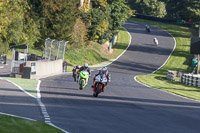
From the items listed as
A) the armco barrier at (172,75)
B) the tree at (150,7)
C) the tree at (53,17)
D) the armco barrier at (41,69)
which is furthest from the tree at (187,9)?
the armco barrier at (41,69)

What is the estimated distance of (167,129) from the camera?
11.9 meters

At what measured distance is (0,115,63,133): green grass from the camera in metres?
9.81

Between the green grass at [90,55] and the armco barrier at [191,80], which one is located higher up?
the green grass at [90,55]

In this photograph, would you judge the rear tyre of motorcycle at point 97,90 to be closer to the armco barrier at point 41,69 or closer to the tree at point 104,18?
the armco barrier at point 41,69

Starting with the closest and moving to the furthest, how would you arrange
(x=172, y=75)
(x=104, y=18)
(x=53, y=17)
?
(x=172, y=75) < (x=53, y=17) < (x=104, y=18)

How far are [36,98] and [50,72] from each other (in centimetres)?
→ 1646

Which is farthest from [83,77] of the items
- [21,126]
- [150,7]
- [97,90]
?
[150,7]

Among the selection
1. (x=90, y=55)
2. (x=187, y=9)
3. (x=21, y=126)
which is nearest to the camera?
(x=21, y=126)

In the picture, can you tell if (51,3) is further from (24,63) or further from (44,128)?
(44,128)

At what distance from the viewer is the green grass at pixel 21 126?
32.2ft

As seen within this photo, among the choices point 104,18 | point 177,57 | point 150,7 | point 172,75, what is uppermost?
point 150,7

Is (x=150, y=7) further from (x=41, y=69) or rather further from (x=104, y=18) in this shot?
(x=41, y=69)

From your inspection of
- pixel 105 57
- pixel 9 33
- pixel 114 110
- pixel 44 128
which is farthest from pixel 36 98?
pixel 105 57

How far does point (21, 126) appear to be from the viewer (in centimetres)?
1031
